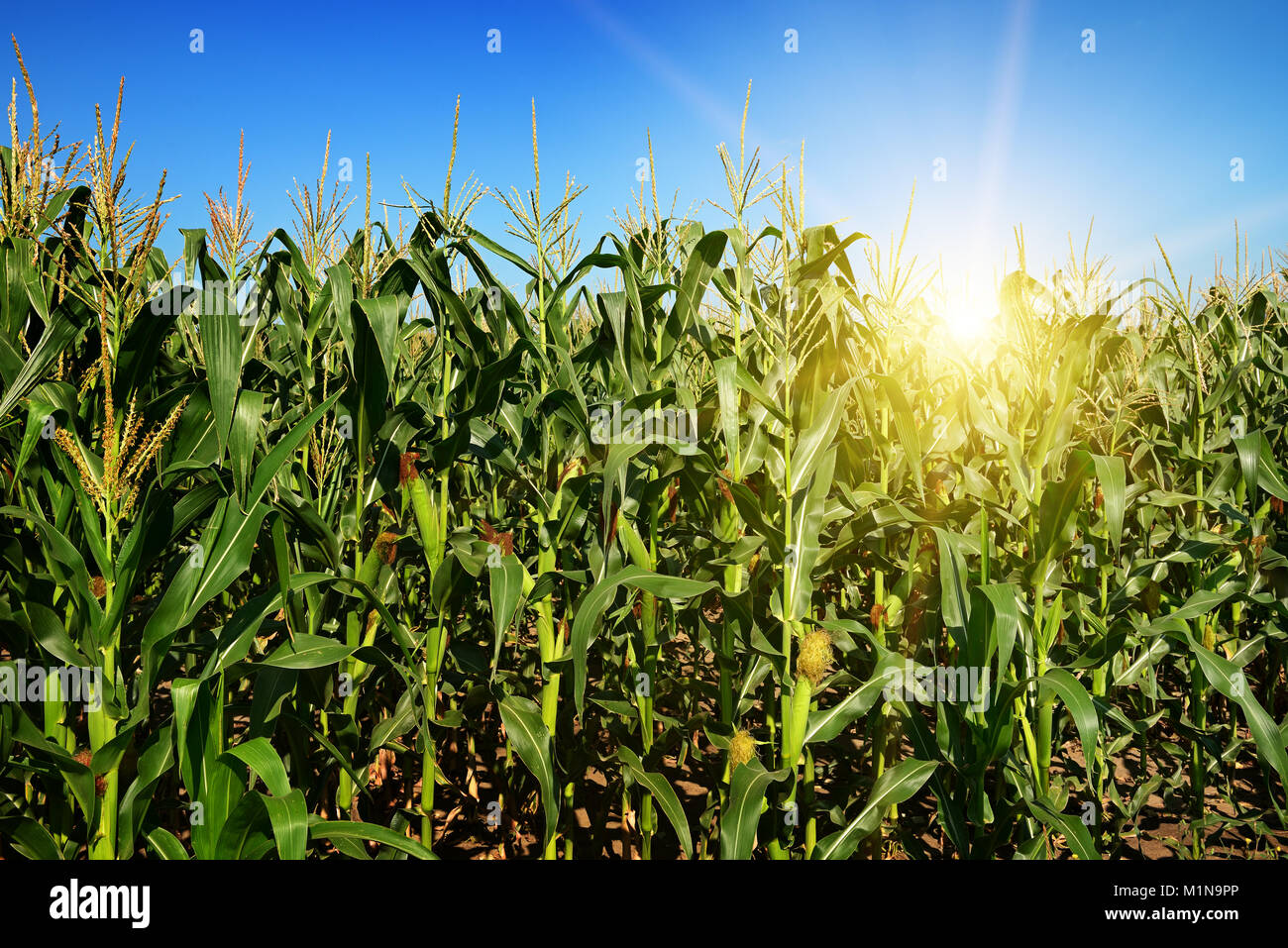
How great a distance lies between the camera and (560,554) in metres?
3.02

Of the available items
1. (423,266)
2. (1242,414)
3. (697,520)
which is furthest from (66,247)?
(1242,414)

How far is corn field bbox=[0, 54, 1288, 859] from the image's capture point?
190 centimetres

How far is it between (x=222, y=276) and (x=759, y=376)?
2472mm

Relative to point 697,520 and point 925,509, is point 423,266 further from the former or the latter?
point 925,509
